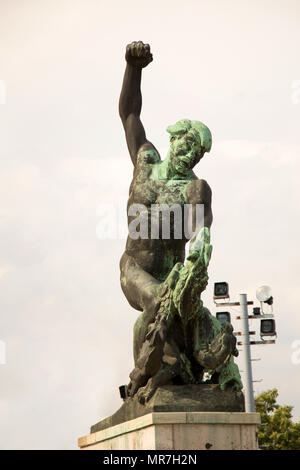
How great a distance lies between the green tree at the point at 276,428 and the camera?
27.9 meters

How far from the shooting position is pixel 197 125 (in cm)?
814

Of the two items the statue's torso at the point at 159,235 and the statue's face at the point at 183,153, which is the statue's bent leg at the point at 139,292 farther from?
the statue's face at the point at 183,153

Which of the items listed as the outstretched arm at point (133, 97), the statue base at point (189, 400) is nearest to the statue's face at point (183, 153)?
the outstretched arm at point (133, 97)

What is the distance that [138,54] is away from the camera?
28.1ft

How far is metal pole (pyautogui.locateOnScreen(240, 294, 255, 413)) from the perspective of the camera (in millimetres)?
18469

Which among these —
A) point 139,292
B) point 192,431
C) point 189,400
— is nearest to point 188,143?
point 139,292

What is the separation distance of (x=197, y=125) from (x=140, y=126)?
83cm

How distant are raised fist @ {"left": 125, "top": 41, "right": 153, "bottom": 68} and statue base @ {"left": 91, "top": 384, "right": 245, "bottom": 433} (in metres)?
3.42

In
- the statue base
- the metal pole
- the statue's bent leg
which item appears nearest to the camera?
the statue base

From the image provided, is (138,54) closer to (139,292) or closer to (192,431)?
(139,292)

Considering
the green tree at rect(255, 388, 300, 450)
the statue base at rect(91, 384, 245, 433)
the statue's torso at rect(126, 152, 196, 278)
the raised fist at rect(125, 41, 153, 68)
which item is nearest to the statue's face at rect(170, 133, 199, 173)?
the statue's torso at rect(126, 152, 196, 278)

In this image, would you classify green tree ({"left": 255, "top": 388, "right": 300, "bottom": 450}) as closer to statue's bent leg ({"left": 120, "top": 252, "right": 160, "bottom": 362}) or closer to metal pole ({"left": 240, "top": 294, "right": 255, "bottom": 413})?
metal pole ({"left": 240, "top": 294, "right": 255, "bottom": 413})
